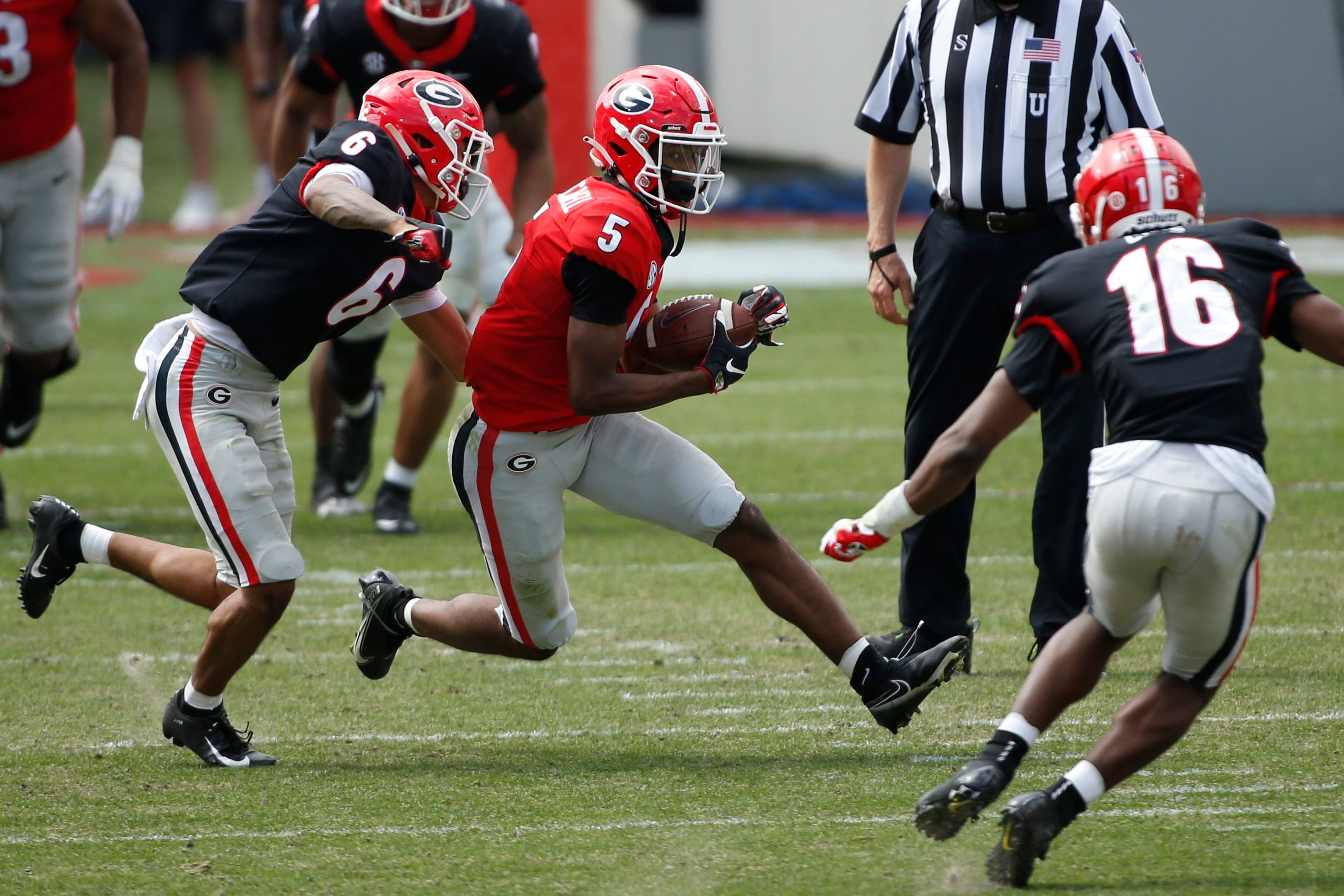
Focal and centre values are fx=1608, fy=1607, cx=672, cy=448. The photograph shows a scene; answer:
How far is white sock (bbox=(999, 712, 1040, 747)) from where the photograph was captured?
3045mm

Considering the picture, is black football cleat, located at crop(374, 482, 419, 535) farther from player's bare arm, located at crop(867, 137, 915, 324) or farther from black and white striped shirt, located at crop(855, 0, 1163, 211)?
black and white striped shirt, located at crop(855, 0, 1163, 211)

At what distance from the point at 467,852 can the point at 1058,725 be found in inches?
61.5

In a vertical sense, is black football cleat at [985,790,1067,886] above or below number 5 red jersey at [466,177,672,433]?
below

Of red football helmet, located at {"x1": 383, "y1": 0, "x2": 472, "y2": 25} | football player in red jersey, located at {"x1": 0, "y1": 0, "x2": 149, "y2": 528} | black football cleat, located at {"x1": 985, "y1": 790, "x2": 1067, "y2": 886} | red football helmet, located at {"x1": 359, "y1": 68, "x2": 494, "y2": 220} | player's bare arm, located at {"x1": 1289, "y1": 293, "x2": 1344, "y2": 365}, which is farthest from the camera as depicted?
red football helmet, located at {"x1": 383, "y1": 0, "x2": 472, "y2": 25}

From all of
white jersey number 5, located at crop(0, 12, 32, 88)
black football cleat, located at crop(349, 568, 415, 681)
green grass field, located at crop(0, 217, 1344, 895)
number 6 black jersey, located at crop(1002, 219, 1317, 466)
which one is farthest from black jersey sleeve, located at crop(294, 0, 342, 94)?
number 6 black jersey, located at crop(1002, 219, 1317, 466)

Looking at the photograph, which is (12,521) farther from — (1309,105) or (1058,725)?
(1309,105)

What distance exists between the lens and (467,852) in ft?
10.3

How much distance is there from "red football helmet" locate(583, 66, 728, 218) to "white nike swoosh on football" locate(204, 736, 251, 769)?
5.34 ft

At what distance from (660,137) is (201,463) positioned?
4.36ft

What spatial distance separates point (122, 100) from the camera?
6262mm

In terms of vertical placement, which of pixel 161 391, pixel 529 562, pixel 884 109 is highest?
pixel 884 109

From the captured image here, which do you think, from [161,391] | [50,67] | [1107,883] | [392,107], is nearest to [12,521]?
[50,67]

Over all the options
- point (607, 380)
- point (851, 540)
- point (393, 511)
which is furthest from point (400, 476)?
point (851, 540)

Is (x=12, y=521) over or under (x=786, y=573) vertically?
under
